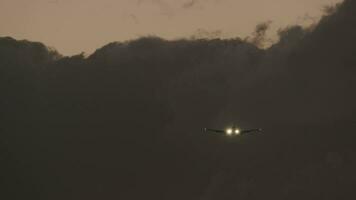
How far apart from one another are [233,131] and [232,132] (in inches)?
96.7

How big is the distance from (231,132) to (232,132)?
5.17 feet

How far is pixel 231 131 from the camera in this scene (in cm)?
12556

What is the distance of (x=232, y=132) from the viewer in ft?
399

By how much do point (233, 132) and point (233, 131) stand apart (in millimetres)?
1605

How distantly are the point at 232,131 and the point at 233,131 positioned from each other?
0.47 metres

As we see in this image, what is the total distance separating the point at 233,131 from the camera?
12381 centimetres

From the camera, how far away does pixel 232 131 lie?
124 metres

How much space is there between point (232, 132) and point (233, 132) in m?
0.92

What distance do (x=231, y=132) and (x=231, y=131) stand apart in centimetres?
254

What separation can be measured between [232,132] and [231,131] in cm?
407

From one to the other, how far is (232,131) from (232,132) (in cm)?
217

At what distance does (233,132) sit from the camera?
122 meters
